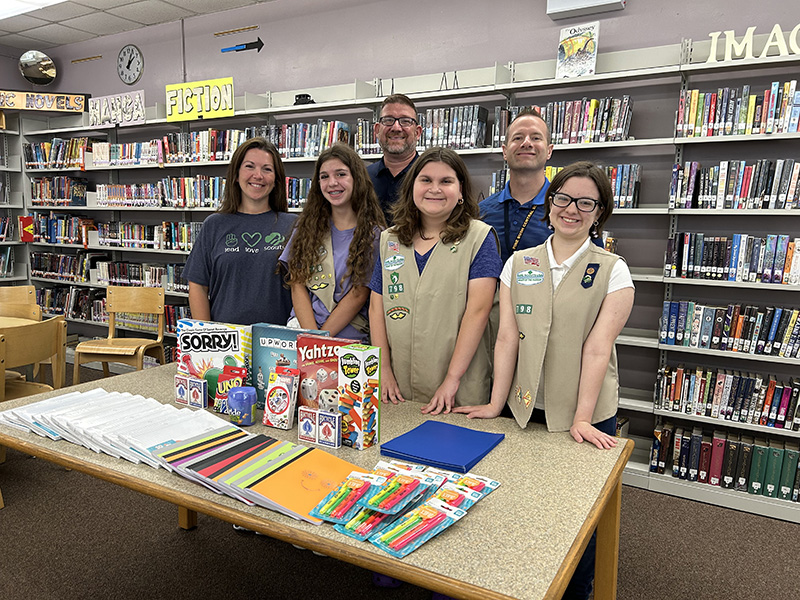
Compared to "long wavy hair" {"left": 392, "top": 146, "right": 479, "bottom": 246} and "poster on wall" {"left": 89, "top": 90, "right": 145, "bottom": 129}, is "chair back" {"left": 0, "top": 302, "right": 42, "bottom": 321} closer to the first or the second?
"poster on wall" {"left": 89, "top": 90, "right": 145, "bottom": 129}

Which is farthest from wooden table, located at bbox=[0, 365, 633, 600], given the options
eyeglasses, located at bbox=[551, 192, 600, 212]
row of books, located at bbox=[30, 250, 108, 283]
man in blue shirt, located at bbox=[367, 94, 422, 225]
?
row of books, located at bbox=[30, 250, 108, 283]

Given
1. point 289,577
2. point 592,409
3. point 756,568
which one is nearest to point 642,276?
point 756,568

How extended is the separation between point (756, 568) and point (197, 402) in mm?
2481

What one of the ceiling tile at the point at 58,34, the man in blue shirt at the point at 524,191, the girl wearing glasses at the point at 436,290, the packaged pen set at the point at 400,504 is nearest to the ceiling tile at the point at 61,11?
the ceiling tile at the point at 58,34

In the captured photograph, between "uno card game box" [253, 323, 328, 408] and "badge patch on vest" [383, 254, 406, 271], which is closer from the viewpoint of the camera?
"uno card game box" [253, 323, 328, 408]

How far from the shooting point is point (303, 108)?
14.4 feet

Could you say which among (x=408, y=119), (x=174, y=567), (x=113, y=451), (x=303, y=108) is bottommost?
(x=174, y=567)

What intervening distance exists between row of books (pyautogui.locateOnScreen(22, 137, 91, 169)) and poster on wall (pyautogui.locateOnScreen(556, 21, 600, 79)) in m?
4.60

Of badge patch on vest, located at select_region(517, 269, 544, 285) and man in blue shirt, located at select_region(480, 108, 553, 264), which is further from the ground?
man in blue shirt, located at select_region(480, 108, 553, 264)

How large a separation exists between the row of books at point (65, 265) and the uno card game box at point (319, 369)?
5090mm

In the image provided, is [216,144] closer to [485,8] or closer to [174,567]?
[485,8]

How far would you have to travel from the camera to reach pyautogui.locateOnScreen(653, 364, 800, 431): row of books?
3.03m

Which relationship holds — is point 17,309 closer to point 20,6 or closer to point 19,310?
point 19,310

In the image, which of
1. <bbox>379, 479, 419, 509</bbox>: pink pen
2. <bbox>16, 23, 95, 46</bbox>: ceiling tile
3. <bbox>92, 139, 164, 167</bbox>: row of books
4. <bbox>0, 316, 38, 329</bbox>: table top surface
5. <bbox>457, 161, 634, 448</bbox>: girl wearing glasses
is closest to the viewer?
<bbox>379, 479, 419, 509</bbox>: pink pen
